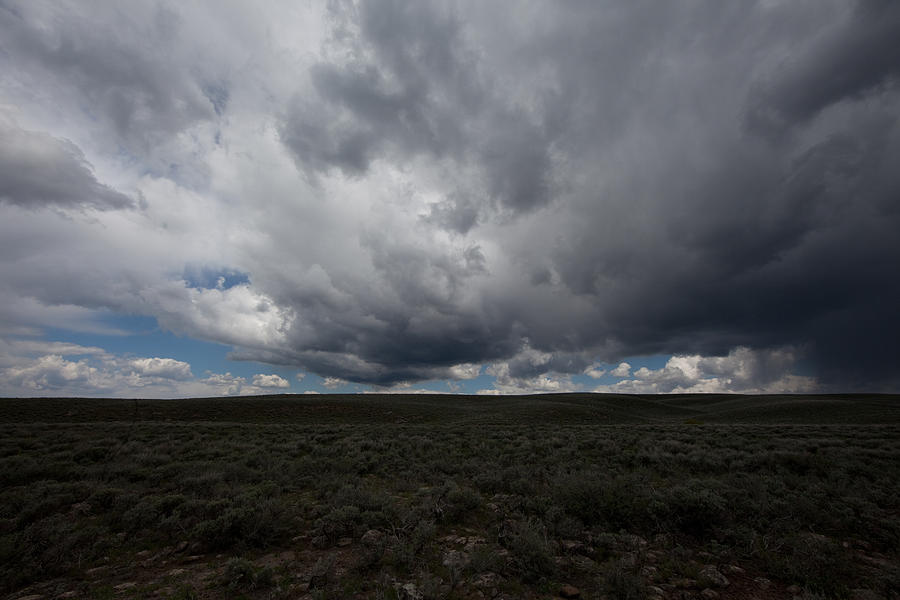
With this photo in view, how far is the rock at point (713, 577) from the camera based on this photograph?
5414mm

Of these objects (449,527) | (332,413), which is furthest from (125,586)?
(332,413)

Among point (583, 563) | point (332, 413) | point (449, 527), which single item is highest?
point (583, 563)

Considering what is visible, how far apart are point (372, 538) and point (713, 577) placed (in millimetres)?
5622

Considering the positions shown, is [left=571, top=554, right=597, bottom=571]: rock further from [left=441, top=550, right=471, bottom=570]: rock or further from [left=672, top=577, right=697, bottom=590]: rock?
[left=441, top=550, right=471, bottom=570]: rock

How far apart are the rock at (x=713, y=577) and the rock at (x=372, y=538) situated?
5261mm

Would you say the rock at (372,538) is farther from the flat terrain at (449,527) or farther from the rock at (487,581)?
the rock at (487,581)

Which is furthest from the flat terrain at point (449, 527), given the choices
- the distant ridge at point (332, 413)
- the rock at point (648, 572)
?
the distant ridge at point (332, 413)

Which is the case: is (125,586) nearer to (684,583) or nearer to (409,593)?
(409,593)

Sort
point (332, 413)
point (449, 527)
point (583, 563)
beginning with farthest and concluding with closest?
point (332, 413) < point (449, 527) < point (583, 563)

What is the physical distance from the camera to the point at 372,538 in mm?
6684

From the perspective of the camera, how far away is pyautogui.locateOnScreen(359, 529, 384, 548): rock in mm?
6492

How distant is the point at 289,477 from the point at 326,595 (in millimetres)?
6926

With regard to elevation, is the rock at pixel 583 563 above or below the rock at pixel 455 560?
below

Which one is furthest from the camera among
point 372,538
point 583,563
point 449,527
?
point 449,527
